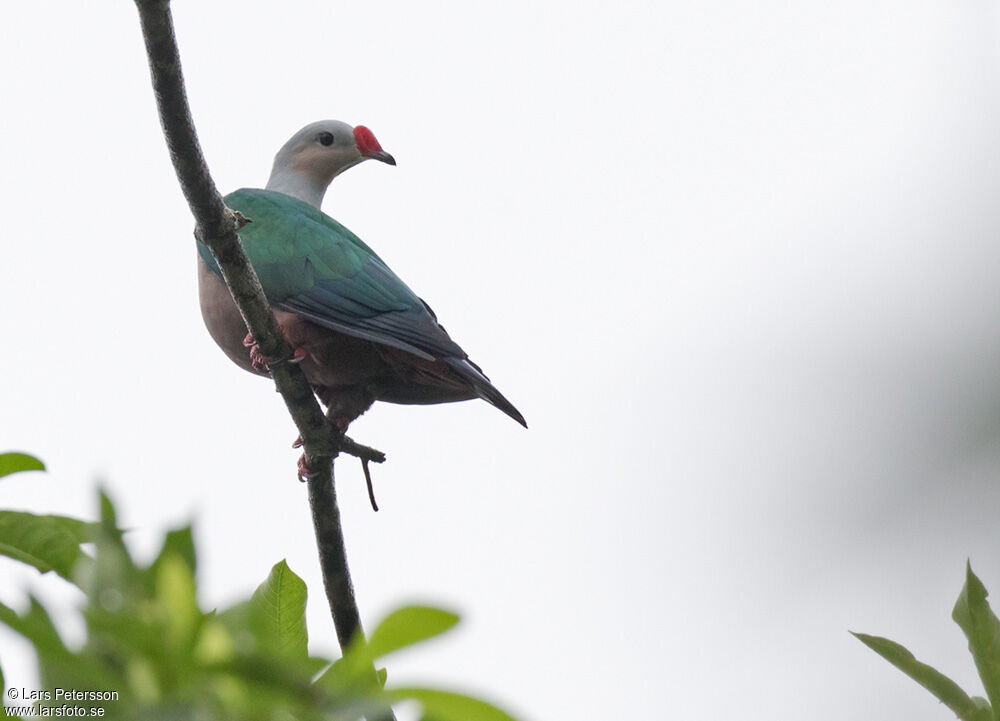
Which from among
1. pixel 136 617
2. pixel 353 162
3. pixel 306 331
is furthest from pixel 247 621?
pixel 353 162

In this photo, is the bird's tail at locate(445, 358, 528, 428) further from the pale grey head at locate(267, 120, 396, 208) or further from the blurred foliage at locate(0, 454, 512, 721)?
the blurred foliage at locate(0, 454, 512, 721)

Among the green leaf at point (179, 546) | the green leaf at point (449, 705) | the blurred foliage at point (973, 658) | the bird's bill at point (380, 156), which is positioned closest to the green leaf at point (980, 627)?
the blurred foliage at point (973, 658)

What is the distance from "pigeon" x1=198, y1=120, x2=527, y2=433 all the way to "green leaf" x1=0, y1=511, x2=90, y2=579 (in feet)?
5.97

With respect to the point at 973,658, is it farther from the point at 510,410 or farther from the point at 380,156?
the point at 380,156

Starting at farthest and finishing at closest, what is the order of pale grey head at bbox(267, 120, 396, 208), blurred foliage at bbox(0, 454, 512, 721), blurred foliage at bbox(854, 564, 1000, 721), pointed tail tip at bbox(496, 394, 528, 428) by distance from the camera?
pale grey head at bbox(267, 120, 396, 208) → pointed tail tip at bbox(496, 394, 528, 428) → blurred foliage at bbox(854, 564, 1000, 721) → blurred foliage at bbox(0, 454, 512, 721)

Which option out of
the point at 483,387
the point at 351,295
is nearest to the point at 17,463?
the point at 483,387

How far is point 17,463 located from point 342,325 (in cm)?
213

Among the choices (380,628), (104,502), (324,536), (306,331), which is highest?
(306,331)

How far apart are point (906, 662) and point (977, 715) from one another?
158mm

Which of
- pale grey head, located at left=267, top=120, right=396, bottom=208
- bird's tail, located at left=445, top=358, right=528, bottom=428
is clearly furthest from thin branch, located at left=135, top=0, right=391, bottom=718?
pale grey head, located at left=267, top=120, right=396, bottom=208

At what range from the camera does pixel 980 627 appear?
82.7 inches

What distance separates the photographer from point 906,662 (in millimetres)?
2174

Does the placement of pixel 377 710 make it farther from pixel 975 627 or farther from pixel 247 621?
pixel 975 627

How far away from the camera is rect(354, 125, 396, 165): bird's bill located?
5.62 m
